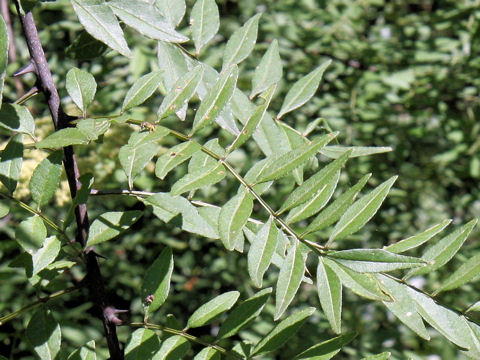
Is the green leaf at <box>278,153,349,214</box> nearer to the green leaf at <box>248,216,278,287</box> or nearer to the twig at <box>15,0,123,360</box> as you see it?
the green leaf at <box>248,216,278,287</box>

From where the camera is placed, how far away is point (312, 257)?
2.11 m

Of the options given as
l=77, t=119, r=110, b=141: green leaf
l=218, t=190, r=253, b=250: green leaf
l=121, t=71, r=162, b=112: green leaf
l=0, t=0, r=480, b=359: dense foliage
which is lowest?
l=0, t=0, r=480, b=359: dense foliage

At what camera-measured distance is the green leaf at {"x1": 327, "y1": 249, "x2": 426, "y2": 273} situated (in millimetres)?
700

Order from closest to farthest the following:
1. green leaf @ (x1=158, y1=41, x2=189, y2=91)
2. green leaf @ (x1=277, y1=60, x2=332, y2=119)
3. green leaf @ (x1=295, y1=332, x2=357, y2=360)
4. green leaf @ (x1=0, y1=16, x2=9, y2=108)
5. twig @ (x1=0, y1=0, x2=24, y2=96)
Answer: green leaf @ (x1=0, y1=16, x2=9, y2=108) < green leaf @ (x1=295, y1=332, x2=357, y2=360) < green leaf @ (x1=158, y1=41, x2=189, y2=91) < green leaf @ (x1=277, y1=60, x2=332, y2=119) < twig @ (x1=0, y1=0, x2=24, y2=96)

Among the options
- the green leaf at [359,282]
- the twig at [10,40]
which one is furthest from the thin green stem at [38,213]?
the twig at [10,40]

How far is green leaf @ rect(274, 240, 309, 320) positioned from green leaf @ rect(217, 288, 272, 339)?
0.09 metres

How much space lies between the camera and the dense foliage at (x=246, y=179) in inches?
29.9

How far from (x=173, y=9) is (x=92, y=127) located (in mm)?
267

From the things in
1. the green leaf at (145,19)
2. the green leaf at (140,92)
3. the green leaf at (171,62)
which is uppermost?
the green leaf at (145,19)

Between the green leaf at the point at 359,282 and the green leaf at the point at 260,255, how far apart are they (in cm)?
7

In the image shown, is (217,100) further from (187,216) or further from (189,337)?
(189,337)

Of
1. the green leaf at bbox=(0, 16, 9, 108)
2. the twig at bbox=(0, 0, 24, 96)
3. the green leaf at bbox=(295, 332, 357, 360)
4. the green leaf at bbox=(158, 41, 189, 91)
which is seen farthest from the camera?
the twig at bbox=(0, 0, 24, 96)

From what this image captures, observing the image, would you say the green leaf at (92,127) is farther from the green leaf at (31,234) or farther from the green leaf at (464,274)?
the green leaf at (464,274)

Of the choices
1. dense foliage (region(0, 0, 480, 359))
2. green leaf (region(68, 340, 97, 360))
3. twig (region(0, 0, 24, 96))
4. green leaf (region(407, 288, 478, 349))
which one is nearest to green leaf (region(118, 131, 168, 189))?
dense foliage (region(0, 0, 480, 359))
